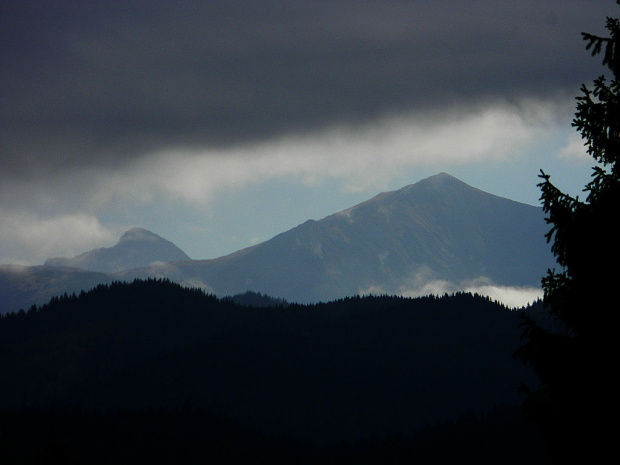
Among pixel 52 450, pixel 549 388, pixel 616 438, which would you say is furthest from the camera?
pixel 52 450

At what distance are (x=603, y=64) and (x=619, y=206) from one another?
4242mm

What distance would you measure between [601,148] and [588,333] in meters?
5.37

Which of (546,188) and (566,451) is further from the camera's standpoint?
(546,188)

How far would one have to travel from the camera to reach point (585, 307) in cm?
1972

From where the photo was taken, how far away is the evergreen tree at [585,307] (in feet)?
62.4

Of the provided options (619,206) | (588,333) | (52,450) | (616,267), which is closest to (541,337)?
(588,333)

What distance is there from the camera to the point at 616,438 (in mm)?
18672

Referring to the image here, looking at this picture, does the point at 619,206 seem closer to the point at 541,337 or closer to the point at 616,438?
the point at 541,337

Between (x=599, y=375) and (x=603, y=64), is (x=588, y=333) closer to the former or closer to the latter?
(x=599, y=375)

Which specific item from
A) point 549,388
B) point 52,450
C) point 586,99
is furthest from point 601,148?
point 52,450

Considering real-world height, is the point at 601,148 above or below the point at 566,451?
above

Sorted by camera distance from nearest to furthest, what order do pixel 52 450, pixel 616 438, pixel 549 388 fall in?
1. pixel 616 438
2. pixel 549 388
3. pixel 52 450

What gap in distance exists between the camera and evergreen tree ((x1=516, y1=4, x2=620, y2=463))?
19031 millimetres

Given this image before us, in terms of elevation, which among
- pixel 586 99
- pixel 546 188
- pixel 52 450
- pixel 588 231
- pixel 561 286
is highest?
pixel 586 99
